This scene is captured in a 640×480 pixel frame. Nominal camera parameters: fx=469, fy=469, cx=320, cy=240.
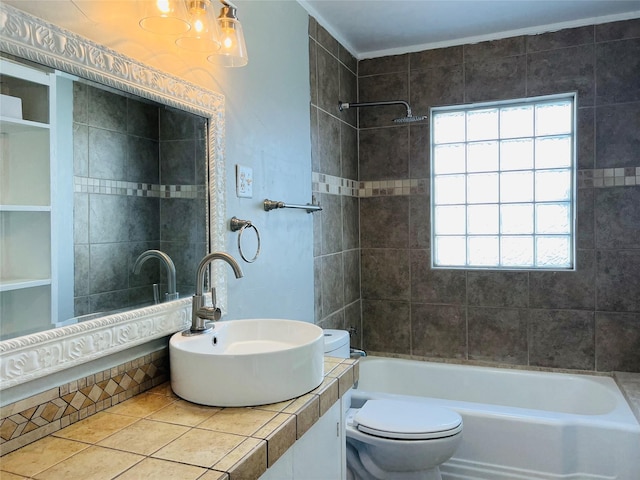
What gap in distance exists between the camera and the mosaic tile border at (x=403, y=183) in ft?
8.67

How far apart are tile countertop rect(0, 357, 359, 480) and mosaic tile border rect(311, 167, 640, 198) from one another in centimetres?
153

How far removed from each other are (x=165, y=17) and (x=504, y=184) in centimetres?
238

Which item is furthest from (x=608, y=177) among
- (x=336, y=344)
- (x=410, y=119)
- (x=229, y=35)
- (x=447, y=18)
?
(x=229, y=35)

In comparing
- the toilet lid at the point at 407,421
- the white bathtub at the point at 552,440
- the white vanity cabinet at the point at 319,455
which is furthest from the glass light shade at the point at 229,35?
the white bathtub at the point at 552,440

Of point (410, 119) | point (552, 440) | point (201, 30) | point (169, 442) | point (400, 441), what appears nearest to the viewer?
point (169, 442)

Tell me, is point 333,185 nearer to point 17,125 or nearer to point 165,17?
point 165,17

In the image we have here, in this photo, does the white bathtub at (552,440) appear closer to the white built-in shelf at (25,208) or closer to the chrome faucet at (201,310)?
the chrome faucet at (201,310)

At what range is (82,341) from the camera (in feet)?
3.55

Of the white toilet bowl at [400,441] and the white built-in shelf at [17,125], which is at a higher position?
the white built-in shelf at [17,125]

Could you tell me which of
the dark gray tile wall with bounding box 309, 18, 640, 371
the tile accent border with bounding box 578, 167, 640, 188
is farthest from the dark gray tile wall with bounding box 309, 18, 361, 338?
the tile accent border with bounding box 578, 167, 640, 188

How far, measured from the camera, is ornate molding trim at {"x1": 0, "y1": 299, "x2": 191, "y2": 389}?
0.93 meters

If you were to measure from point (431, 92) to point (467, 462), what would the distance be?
7.10 ft

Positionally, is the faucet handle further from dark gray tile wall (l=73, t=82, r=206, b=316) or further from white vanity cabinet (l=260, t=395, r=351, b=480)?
white vanity cabinet (l=260, t=395, r=351, b=480)

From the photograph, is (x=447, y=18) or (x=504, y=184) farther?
(x=504, y=184)
